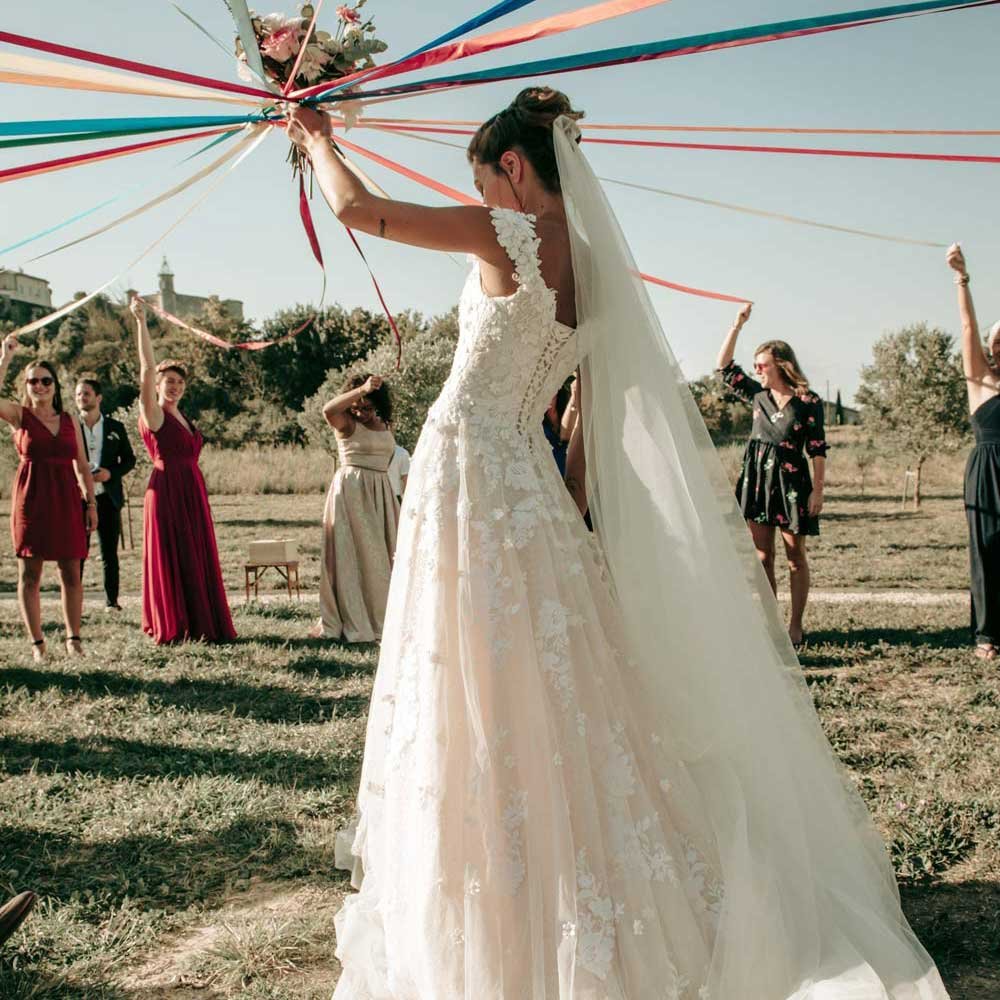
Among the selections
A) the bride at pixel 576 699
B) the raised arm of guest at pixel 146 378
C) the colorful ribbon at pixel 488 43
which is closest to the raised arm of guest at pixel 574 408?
the bride at pixel 576 699

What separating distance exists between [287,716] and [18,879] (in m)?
2.01

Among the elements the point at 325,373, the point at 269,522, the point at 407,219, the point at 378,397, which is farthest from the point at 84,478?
the point at 325,373

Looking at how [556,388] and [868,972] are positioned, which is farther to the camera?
[556,388]

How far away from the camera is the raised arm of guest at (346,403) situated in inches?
289

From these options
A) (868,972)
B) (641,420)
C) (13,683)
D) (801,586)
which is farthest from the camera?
(801,586)

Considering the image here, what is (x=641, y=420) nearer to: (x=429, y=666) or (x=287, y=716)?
(x=429, y=666)

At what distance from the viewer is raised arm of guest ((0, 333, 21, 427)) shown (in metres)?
5.87

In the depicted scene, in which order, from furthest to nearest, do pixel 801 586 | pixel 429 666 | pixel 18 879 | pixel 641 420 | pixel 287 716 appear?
pixel 801 586, pixel 287 716, pixel 18 879, pixel 641 420, pixel 429 666

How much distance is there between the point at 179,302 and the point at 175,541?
45.0m

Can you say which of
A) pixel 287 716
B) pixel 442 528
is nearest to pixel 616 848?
pixel 442 528

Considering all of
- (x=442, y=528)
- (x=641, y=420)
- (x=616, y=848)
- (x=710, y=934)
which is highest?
(x=641, y=420)

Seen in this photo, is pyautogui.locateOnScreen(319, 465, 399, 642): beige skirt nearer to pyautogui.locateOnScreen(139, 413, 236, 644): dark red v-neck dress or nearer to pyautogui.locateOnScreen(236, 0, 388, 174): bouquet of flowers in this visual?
pyautogui.locateOnScreen(139, 413, 236, 644): dark red v-neck dress

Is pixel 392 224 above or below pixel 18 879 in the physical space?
above

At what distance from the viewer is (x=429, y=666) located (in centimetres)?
252
